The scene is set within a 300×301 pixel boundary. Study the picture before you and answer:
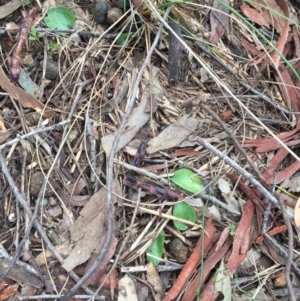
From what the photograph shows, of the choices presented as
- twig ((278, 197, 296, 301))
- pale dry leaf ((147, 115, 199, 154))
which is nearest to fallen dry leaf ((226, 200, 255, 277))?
twig ((278, 197, 296, 301))

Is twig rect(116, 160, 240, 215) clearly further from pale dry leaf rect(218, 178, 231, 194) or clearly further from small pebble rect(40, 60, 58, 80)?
small pebble rect(40, 60, 58, 80)

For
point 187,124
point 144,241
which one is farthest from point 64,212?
point 187,124

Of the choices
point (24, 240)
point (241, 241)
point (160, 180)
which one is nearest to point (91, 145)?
point (160, 180)

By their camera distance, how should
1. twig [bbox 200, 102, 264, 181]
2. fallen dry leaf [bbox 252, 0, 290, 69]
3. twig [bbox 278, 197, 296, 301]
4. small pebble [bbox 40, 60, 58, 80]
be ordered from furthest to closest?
fallen dry leaf [bbox 252, 0, 290, 69] < small pebble [bbox 40, 60, 58, 80] < twig [bbox 200, 102, 264, 181] < twig [bbox 278, 197, 296, 301]

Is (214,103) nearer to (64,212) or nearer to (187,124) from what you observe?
(187,124)

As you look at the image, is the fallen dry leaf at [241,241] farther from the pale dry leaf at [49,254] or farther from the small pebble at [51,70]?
the small pebble at [51,70]

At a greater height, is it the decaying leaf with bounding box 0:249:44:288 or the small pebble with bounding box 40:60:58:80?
the small pebble with bounding box 40:60:58:80

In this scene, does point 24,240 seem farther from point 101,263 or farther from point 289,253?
point 289,253
